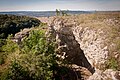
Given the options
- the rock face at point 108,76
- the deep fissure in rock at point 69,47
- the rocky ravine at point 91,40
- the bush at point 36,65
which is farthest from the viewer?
the deep fissure in rock at point 69,47

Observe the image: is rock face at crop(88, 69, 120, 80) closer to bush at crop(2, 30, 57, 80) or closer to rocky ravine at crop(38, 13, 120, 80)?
rocky ravine at crop(38, 13, 120, 80)

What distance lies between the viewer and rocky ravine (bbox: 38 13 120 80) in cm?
1780

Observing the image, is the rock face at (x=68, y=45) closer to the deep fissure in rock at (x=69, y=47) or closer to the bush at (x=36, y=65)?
the deep fissure in rock at (x=69, y=47)

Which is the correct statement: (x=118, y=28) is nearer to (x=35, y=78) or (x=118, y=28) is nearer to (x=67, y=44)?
(x=67, y=44)

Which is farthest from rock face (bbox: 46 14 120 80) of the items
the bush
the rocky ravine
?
the bush

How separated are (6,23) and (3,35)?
6787mm

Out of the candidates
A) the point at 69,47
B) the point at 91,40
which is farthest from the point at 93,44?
the point at 69,47

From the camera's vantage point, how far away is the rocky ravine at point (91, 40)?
58.4 feet

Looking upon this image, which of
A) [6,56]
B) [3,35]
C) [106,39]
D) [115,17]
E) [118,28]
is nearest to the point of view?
[106,39]

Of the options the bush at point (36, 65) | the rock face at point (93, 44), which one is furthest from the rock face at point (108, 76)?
the bush at point (36, 65)

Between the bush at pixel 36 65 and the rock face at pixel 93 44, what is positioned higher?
the rock face at pixel 93 44

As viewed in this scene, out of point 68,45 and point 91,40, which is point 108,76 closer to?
point 91,40

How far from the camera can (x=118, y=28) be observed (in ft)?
70.8

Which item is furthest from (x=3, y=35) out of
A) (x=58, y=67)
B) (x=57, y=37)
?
(x=58, y=67)
